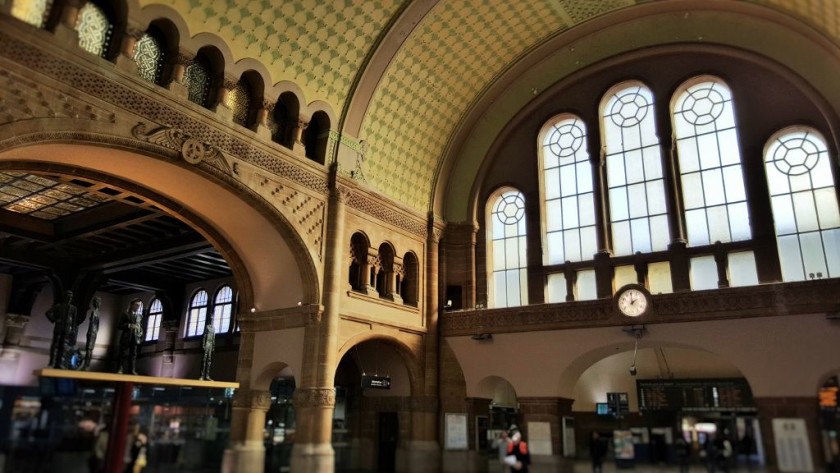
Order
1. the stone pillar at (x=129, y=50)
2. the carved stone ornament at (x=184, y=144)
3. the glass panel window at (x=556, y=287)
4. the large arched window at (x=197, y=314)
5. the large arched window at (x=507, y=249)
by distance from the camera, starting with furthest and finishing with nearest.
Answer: the large arched window at (x=197, y=314)
the large arched window at (x=507, y=249)
the glass panel window at (x=556, y=287)
the carved stone ornament at (x=184, y=144)
the stone pillar at (x=129, y=50)

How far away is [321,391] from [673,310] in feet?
30.4

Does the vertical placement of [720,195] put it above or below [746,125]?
below

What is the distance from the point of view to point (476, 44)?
18719mm

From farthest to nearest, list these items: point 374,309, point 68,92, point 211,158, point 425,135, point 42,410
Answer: point 425,135 < point 374,309 < point 211,158 < point 68,92 < point 42,410

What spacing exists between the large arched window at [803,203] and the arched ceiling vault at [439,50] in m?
2.45

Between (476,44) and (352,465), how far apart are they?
1380cm

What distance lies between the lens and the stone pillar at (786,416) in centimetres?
1315

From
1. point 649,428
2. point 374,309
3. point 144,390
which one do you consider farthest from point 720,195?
point 144,390

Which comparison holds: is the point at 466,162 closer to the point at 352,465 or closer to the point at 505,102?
the point at 505,102

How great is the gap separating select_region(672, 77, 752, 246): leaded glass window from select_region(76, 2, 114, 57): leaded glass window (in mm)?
15223

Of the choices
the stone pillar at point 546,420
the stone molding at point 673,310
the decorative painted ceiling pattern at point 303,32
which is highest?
the decorative painted ceiling pattern at point 303,32

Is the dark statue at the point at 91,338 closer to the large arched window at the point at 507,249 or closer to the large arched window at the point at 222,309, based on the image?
the large arched window at the point at 507,249

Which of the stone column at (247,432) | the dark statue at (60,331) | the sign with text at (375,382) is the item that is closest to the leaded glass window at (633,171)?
the sign with text at (375,382)

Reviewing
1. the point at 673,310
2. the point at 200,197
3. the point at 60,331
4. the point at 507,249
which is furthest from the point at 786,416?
the point at 60,331
